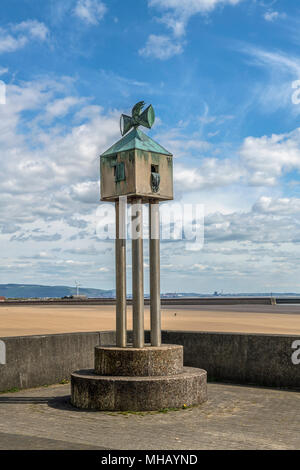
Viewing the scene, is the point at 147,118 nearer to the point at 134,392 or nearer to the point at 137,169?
the point at 137,169

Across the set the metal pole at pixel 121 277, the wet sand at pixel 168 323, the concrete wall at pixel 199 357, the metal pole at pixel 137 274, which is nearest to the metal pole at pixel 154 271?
the metal pole at pixel 137 274

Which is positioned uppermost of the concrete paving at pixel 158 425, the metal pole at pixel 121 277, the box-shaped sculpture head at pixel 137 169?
the box-shaped sculpture head at pixel 137 169

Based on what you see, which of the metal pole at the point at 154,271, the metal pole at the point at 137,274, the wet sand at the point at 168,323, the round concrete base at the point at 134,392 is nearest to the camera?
the round concrete base at the point at 134,392

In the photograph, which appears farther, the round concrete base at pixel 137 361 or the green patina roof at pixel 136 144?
the green patina roof at pixel 136 144

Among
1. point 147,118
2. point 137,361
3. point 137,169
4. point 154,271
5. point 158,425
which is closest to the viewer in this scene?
point 158,425

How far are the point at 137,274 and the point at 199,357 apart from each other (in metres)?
3.23

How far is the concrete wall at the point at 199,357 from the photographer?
1075 centimetres

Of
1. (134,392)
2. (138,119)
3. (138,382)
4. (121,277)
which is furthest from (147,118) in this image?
(134,392)

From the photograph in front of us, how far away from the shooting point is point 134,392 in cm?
872

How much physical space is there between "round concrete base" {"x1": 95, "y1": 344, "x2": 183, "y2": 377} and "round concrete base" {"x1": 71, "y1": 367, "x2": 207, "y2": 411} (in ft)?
0.79

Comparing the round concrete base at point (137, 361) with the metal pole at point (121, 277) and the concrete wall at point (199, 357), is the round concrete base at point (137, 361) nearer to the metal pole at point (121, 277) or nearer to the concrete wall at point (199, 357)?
the metal pole at point (121, 277)

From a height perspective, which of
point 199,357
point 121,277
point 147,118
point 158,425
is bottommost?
point 158,425

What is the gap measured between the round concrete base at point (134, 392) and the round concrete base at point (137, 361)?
24 cm

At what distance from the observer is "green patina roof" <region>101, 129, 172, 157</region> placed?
32.2ft
